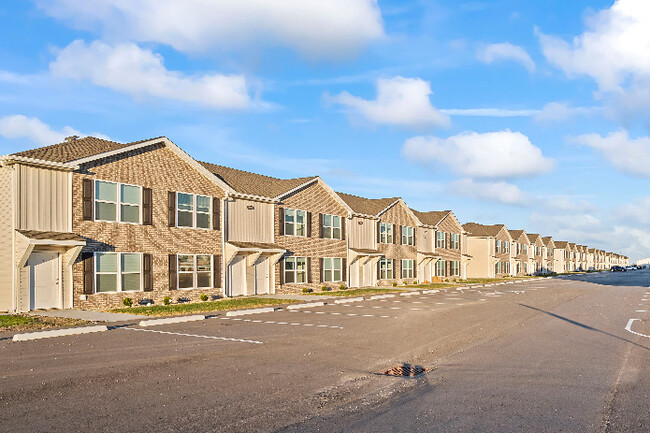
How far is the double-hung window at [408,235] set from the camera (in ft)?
163

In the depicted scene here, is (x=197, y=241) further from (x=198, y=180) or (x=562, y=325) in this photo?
(x=562, y=325)

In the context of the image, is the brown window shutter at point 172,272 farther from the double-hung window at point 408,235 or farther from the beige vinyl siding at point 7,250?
the double-hung window at point 408,235

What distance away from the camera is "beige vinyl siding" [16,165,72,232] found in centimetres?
2041

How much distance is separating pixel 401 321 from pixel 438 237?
125ft

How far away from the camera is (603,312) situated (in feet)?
76.3

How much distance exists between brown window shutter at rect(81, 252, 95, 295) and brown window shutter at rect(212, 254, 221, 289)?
7300mm

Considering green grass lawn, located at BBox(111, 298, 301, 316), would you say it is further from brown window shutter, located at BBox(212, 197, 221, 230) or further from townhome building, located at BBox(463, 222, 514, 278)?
townhome building, located at BBox(463, 222, 514, 278)

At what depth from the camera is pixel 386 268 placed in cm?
4644

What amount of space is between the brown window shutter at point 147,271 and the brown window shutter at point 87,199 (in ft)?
11.0

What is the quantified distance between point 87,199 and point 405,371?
1743 cm

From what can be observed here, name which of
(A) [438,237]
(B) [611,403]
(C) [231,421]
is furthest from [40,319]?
(A) [438,237]

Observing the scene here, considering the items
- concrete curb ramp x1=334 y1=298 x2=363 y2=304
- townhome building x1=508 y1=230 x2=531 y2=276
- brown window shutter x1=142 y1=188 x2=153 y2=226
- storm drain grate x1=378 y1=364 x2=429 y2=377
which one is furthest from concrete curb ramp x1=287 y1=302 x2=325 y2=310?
townhome building x1=508 y1=230 x2=531 y2=276

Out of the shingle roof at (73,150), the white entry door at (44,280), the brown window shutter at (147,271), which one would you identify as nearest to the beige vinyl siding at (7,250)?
the white entry door at (44,280)

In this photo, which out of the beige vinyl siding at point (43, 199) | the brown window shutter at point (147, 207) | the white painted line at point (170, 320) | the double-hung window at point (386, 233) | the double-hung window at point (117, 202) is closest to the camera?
the white painted line at point (170, 320)
